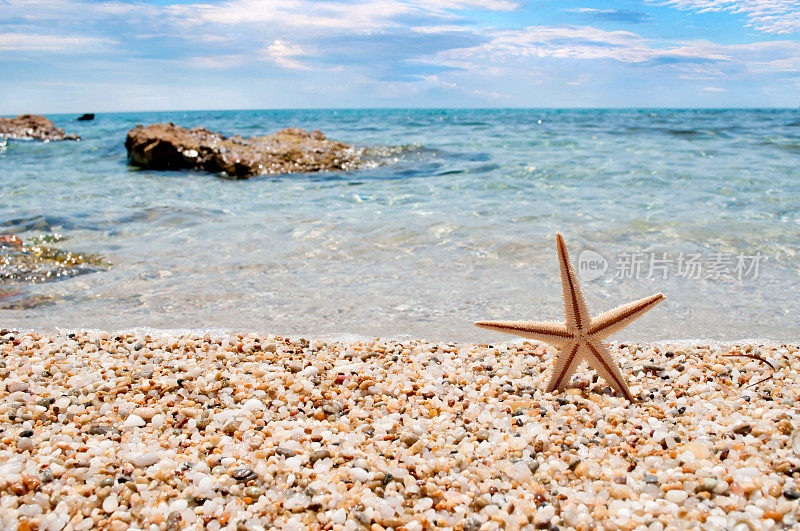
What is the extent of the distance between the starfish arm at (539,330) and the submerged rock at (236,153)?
12.8 m

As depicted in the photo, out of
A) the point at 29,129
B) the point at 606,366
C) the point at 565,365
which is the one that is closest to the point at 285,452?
the point at 565,365

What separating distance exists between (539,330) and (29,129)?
3875cm

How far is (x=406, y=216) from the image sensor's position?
966 cm

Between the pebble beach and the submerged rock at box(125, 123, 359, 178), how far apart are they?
38.1ft

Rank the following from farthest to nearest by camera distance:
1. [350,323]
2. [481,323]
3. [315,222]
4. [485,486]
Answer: [315,222]
[350,323]
[481,323]
[485,486]

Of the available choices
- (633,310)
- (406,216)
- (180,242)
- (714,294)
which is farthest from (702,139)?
(633,310)

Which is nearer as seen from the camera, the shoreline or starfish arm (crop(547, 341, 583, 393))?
starfish arm (crop(547, 341, 583, 393))

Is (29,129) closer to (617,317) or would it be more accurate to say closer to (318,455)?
(318,455)

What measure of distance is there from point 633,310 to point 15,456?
3.35 metres

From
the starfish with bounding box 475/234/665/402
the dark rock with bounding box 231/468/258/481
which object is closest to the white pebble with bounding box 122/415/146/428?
the dark rock with bounding box 231/468/258/481

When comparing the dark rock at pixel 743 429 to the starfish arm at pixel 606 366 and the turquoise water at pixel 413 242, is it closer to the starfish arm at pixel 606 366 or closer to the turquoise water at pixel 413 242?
the starfish arm at pixel 606 366

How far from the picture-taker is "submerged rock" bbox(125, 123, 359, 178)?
1555 cm

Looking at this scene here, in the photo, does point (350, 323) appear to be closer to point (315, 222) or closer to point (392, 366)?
point (392, 366)

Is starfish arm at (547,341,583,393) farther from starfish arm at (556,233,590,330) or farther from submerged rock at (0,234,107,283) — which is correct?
submerged rock at (0,234,107,283)
